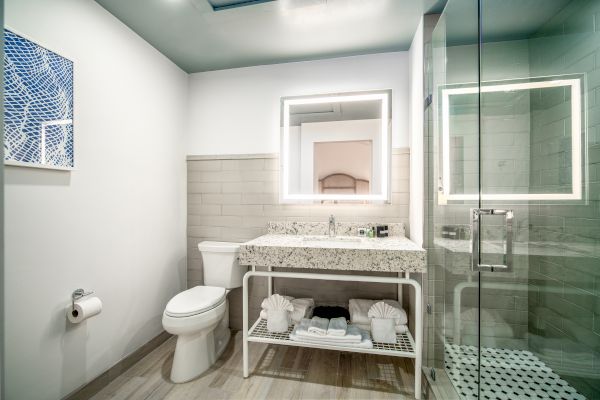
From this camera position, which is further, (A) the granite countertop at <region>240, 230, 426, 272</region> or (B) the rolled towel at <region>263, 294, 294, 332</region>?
(B) the rolled towel at <region>263, 294, 294, 332</region>

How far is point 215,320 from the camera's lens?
5.84 feet

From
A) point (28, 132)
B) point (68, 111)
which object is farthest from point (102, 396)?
point (68, 111)

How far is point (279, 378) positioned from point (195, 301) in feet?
2.48

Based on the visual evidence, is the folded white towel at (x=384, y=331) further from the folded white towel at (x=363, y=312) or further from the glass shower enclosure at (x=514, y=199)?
the glass shower enclosure at (x=514, y=199)

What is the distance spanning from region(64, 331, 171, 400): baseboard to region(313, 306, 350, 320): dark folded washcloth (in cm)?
127

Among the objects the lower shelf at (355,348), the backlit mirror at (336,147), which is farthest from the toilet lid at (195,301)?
the backlit mirror at (336,147)

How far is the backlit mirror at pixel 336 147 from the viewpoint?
2.10 metres

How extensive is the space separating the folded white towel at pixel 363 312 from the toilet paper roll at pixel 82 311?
157cm

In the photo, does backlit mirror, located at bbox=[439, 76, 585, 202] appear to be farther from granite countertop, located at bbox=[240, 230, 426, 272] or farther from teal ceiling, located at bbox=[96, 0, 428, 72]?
teal ceiling, located at bbox=[96, 0, 428, 72]

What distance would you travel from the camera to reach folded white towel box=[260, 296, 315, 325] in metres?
1.86

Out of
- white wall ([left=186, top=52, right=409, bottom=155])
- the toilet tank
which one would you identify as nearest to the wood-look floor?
the toilet tank

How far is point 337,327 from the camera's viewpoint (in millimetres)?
1688

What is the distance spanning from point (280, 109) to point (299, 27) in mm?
637

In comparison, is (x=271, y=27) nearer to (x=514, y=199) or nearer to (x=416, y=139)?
(x=416, y=139)
